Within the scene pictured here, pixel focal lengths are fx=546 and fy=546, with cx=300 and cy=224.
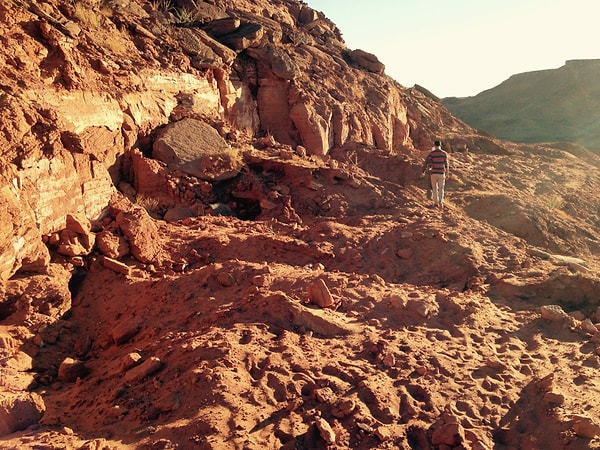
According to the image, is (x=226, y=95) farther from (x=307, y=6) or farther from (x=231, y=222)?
(x=307, y=6)

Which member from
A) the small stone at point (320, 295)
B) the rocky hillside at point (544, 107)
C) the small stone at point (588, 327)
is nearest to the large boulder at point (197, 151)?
the small stone at point (320, 295)

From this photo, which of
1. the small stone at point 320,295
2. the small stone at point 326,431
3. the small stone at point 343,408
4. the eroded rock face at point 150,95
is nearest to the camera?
the small stone at point 326,431

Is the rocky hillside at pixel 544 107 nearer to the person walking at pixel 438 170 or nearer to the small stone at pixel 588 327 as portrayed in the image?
the person walking at pixel 438 170

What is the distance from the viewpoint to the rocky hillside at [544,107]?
99.5 feet

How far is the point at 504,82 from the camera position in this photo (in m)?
36.8

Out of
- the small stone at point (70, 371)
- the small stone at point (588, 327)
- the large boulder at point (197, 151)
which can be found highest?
the large boulder at point (197, 151)

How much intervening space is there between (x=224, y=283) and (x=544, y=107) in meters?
32.9

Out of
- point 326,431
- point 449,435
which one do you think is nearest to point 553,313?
point 449,435

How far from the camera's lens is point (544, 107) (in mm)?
32906

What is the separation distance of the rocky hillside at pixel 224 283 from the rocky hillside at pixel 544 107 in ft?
73.5

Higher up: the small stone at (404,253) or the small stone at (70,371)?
the small stone at (404,253)

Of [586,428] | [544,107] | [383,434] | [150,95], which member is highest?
[544,107]

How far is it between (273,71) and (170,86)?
10.8 ft

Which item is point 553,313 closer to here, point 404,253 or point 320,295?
point 404,253
